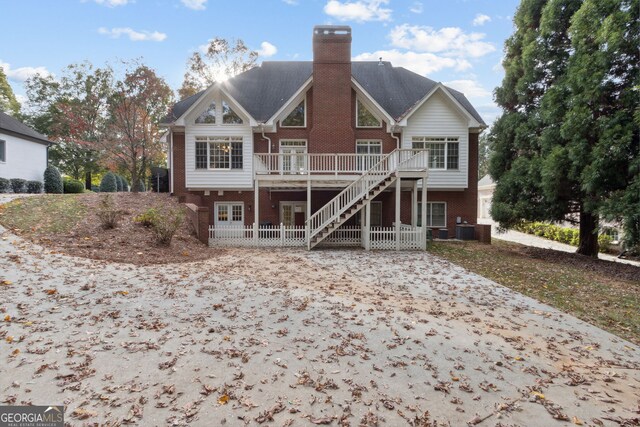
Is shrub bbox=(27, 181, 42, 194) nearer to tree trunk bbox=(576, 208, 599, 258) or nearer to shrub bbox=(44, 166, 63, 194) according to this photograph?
shrub bbox=(44, 166, 63, 194)

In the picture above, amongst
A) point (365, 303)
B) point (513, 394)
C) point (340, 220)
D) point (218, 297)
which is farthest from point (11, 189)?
point (513, 394)

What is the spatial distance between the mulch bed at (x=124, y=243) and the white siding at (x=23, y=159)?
11.2 m

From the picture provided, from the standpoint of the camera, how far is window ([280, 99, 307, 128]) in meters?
19.3

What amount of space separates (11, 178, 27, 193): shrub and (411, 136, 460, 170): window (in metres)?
24.2

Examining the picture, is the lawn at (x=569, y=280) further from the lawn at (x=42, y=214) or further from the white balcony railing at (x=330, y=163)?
the lawn at (x=42, y=214)

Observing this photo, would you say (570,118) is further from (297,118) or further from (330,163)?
(297,118)

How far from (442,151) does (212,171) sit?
12647mm

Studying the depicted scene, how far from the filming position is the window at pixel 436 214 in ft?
67.1

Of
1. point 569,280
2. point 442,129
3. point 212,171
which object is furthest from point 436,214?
point 212,171

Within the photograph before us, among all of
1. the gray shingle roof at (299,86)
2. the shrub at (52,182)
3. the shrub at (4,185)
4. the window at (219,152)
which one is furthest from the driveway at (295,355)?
the shrub at (52,182)

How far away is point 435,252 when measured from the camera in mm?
15180

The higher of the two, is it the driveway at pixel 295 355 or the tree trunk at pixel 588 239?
the tree trunk at pixel 588 239

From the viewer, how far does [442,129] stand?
768 inches

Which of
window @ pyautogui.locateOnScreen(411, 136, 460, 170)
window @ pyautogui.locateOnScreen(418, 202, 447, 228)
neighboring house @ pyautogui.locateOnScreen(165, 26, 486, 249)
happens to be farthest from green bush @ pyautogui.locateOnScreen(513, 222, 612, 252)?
neighboring house @ pyautogui.locateOnScreen(165, 26, 486, 249)
